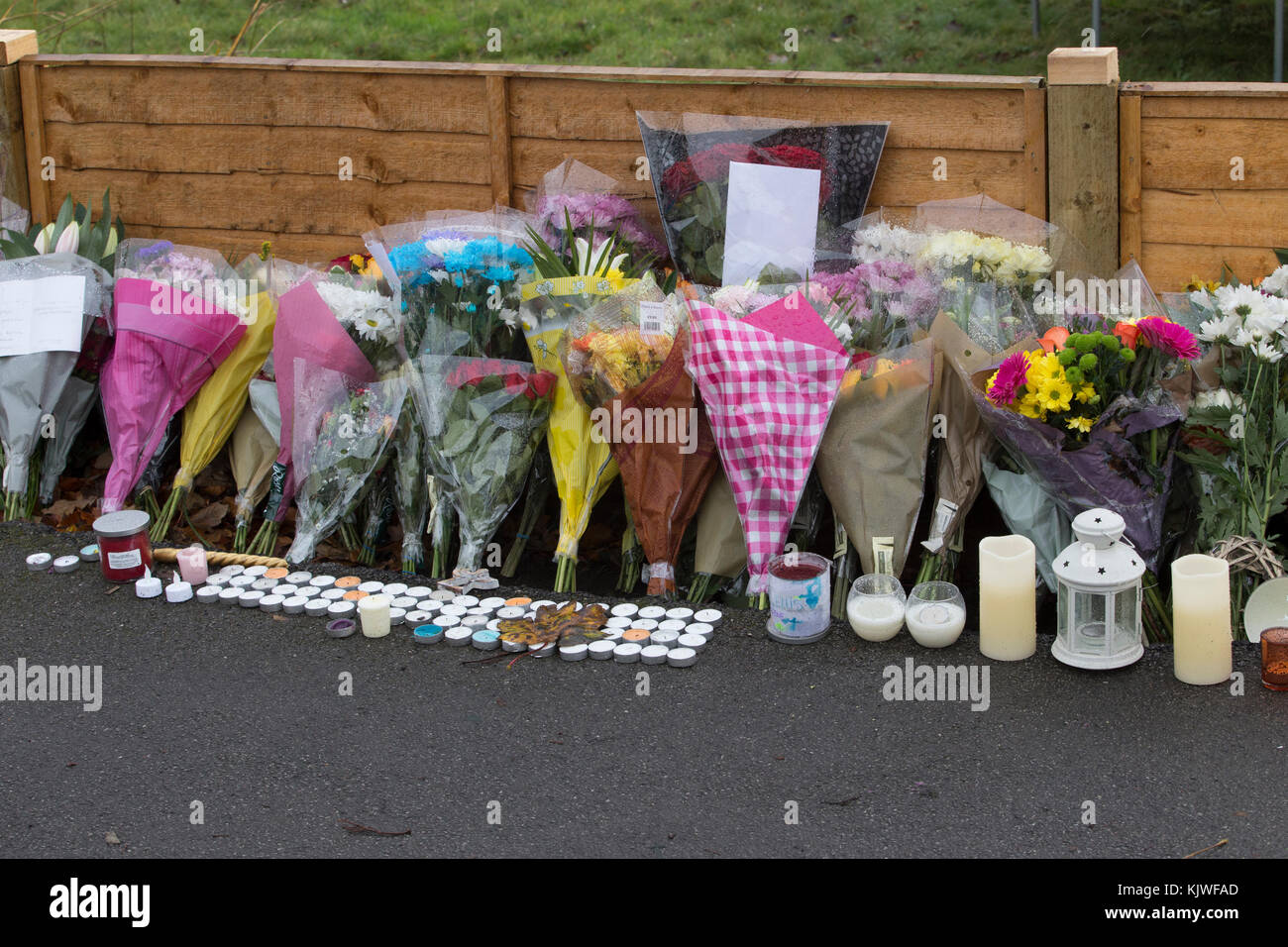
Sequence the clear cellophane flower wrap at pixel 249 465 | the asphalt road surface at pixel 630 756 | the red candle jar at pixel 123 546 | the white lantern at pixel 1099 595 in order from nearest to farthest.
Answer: the asphalt road surface at pixel 630 756, the white lantern at pixel 1099 595, the red candle jar at pixel 123 546, the clear cellophane flower wrap at pixel 249 465

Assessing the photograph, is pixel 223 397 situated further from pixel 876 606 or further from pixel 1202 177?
pixel 1202 177

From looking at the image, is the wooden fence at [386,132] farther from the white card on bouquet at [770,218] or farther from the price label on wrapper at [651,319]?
the price label on wrapper at [651,319]

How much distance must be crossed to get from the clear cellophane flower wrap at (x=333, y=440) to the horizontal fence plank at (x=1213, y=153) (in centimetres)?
258

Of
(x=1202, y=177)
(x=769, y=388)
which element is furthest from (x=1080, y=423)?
(x=1202, y=177)

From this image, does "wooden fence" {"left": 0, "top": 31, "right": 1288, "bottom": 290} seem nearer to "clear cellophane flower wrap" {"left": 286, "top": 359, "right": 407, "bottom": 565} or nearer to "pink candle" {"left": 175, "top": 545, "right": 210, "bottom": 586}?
"clear cellophane flower wrap" {"left": 286, "top": 359, "right": 407, "bottom": 565}

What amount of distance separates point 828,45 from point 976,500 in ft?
17.7

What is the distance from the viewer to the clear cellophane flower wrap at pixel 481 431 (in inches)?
172

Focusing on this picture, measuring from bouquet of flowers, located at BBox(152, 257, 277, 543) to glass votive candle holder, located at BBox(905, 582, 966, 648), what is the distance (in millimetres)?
2562

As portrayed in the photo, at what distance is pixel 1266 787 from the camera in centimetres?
311

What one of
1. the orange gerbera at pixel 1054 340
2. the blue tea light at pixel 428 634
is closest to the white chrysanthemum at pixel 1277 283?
the orange gerbera at pixel 1054 340

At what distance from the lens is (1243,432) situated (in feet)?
12.6

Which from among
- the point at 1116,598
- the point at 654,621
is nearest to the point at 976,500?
the point at 1116,598

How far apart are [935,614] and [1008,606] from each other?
209mm

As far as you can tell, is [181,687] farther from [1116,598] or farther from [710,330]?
[1116,598]
